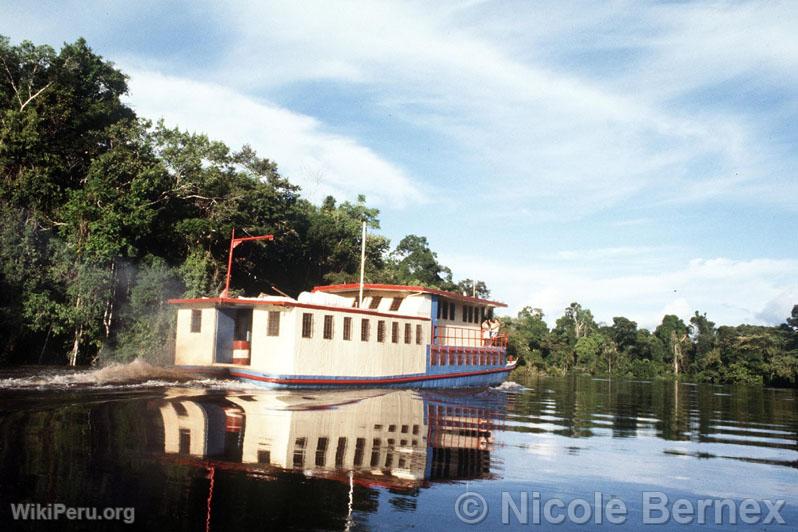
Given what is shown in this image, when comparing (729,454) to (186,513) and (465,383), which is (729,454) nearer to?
(186,513)

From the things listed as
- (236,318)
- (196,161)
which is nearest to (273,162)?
(196,161)

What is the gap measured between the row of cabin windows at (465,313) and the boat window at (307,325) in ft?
31.8

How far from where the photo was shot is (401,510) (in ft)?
25.3

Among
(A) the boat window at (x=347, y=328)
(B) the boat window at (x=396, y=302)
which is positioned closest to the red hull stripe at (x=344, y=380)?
(A) the boat window at (x=347, y=328)

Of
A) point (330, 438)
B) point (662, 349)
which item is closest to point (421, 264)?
point (662, 349)

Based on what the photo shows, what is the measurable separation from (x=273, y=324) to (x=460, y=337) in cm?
1243

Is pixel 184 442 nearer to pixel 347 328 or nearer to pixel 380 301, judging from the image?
pixel 347 328

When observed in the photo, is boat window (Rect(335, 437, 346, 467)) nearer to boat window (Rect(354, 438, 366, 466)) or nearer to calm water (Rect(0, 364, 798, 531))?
calm water (Rect(0, 364, 798, 531))

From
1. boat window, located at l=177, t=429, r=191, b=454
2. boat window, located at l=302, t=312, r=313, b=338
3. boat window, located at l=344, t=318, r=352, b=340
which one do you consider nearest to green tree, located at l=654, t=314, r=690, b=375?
boat window, located at l=344, t=318, r=352, b=340

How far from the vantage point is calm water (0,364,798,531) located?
7.40m

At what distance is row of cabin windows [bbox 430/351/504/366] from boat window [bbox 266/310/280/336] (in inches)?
360

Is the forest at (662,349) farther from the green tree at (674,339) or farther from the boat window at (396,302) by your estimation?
the boat window at (396,302)

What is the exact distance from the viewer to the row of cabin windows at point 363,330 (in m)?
24.1

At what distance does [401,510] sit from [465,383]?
26029 mm
